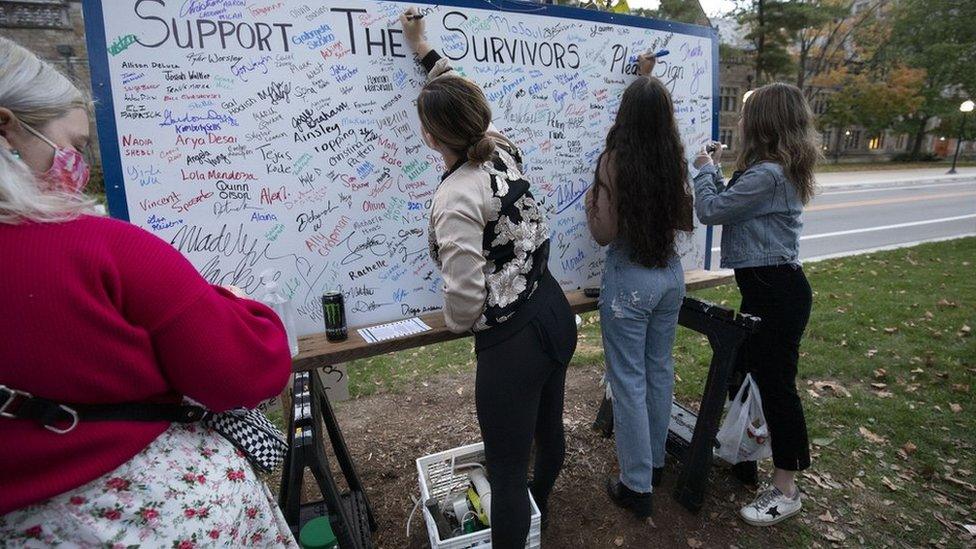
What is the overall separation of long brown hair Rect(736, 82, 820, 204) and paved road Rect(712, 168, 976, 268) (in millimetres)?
4440

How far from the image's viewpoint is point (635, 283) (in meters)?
2.36

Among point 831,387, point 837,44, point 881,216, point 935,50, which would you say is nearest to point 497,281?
point 831,387

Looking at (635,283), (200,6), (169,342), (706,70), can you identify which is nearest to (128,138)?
(200,6)

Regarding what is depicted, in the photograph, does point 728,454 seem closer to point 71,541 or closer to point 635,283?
point 635,283

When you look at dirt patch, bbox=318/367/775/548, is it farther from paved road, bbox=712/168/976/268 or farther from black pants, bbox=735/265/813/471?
paved road, bbox=712/168/976/268

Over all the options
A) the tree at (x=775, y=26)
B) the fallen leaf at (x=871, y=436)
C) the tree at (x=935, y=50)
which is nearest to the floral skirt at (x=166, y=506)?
the fallen leaf at (x=871, y=436)

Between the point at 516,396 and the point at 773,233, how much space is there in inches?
61.8

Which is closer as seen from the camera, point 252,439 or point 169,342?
point 169,342

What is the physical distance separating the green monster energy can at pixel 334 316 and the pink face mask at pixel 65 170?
1117 millimetres

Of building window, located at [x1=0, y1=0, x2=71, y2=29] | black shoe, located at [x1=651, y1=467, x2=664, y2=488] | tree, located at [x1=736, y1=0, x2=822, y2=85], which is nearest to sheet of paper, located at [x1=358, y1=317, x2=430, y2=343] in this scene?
black shoe, located at [x1=651, y1=467, x2=664, y2=488]

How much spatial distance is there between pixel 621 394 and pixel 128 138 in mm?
2389

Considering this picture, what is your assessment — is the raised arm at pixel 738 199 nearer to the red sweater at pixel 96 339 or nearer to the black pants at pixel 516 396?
the black pants at pixel 516 396

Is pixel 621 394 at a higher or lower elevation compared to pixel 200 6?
lower

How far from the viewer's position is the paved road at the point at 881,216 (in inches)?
372
